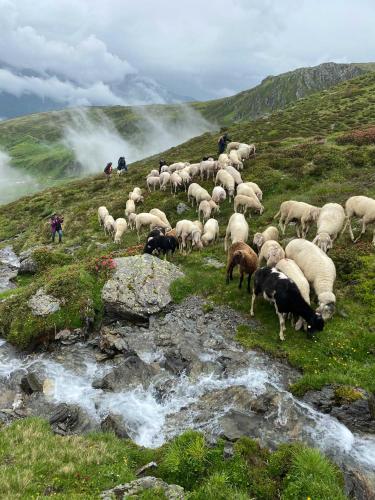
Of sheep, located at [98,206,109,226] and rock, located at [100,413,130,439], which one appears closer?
rock, located at [100,413,130,439]

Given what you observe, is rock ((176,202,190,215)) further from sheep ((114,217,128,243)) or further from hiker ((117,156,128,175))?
hiker ((117,156,128,175))

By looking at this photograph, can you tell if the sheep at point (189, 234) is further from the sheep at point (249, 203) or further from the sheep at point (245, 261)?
the sheep at point (245, 261)

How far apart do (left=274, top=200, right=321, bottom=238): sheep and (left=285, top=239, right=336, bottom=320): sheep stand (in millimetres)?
4746

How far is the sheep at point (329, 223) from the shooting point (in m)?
20.8

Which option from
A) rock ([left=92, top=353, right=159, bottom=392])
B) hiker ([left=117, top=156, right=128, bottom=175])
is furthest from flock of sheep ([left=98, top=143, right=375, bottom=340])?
hiker ([left=117, top=156, right=128, bottom=175])

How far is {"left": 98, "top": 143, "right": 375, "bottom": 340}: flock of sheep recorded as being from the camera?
53.3 ft

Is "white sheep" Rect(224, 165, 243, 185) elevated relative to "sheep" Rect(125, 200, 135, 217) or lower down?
elevated

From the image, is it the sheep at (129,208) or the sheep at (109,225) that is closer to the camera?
the sheep at (109,225)

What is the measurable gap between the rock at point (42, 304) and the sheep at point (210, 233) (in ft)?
37.7

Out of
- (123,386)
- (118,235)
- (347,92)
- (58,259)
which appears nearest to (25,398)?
(123,386)

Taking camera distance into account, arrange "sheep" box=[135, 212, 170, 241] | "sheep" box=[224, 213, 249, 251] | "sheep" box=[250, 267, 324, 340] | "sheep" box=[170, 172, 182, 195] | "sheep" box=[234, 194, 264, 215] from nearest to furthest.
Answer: "sheep" box=[250, 267, 324, 340] → "sheep" box=[224, 213, 249, 251] → "sheep" box=[234, 194, 264, 215] → "sheep" box=[135, 212, 170, 241] → "sheep" box=[170, 172, 182, 195]

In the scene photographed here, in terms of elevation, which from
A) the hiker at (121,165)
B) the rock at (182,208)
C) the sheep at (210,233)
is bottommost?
the sheep at (210,233)

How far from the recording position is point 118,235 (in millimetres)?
32938

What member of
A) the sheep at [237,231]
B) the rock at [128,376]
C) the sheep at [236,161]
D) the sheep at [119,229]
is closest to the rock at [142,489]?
the rock at [128,376]
